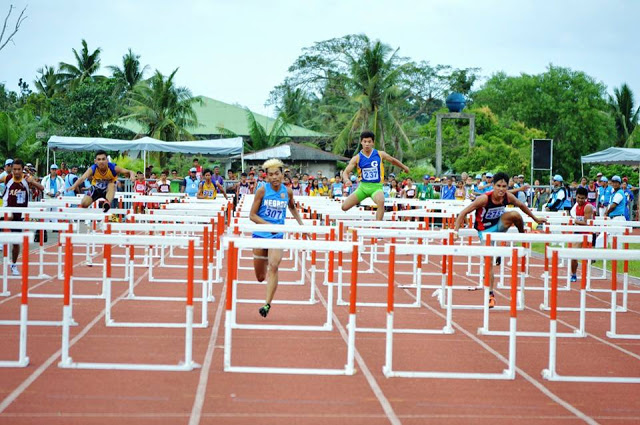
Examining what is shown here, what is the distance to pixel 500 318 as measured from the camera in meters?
11.4

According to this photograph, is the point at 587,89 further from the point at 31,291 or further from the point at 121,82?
the point at 31,291

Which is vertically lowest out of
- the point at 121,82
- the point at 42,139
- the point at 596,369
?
the point at 596,369

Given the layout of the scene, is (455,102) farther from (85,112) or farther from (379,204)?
(379,204)

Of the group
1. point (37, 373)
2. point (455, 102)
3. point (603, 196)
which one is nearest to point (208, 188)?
point (603, 196)

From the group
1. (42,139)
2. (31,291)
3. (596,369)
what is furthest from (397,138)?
(596,369)

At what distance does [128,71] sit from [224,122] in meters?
8.07

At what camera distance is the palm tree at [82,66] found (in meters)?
65.7

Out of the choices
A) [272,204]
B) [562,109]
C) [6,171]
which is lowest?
[272,204]

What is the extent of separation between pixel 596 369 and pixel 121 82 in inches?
2261

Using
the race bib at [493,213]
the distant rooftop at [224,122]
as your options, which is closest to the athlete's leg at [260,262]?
the race bib at [493,213]

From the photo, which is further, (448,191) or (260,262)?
(448,191)

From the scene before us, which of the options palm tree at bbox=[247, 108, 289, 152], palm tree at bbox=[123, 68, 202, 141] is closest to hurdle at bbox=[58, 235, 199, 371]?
palm tree at bbox=[123, 68, 202, 141]

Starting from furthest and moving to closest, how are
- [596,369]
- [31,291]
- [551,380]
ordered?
1. [31,291]
2. [596,369]
3. [551,380]

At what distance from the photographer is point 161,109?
51.2 metres
